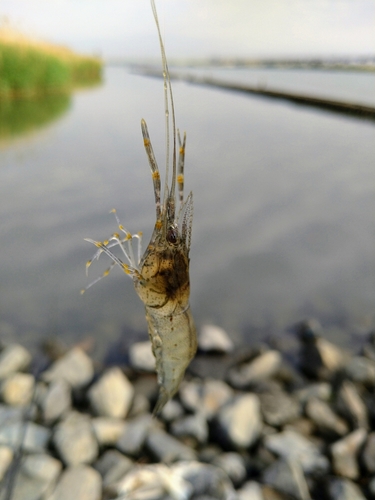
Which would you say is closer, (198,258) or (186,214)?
(186,214)

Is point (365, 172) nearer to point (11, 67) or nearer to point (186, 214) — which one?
point (186, 214)

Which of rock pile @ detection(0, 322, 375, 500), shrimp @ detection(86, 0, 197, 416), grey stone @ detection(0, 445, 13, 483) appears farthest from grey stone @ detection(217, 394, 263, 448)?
shrimp @ detection(86, 0, 197, 416)

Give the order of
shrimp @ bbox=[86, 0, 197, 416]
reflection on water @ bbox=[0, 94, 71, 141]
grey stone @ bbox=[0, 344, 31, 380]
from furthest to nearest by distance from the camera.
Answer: reflection on water @ bbox=[0, 94, 71, 141]
grey stone @ bbox=[0, 344, 31, 380]
shrimp @ bbox=[86, 0, 197, 416]

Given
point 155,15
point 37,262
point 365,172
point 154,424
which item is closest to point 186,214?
point 155,15

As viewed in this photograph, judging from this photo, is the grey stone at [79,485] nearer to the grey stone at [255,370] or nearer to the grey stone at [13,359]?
the grey stone at [13,359]

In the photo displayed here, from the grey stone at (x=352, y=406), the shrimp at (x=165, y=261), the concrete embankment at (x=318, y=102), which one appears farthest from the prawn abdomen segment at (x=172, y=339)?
the concrete embankment at (x=318, y=102)

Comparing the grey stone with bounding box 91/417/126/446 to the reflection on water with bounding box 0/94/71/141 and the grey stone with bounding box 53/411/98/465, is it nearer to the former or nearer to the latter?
the grey stone with bounding box 53/411/98/465

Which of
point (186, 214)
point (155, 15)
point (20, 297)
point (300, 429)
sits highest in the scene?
point (155, 15)
